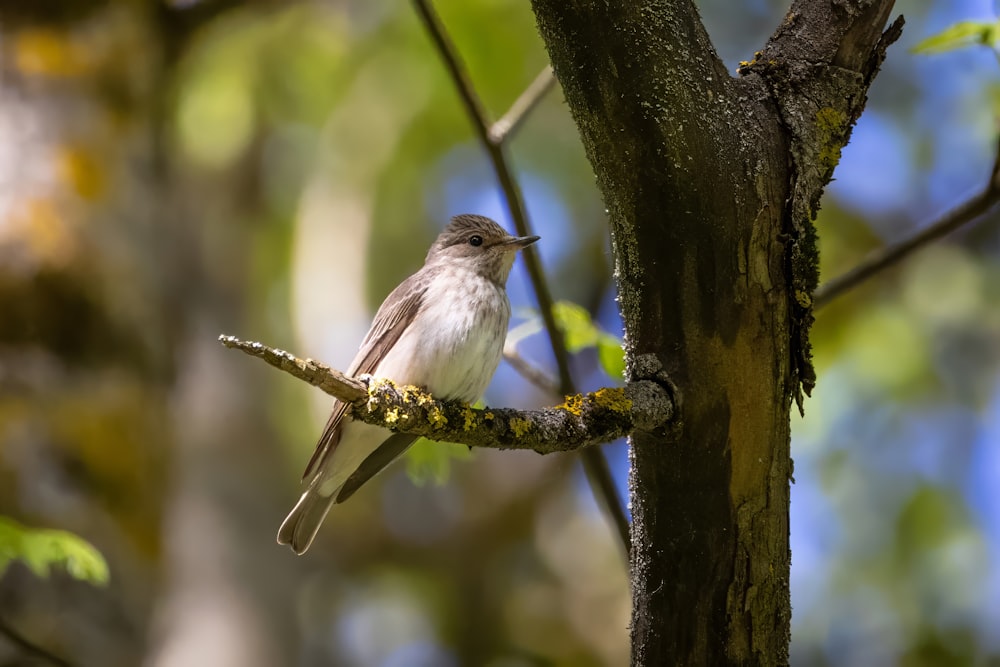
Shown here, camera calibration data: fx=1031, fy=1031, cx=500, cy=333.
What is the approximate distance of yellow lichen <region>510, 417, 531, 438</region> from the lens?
2402 millimetres

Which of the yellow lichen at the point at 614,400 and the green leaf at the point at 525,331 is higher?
the green leaf at the point at 525,331

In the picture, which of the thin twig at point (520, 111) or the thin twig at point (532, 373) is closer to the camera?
the thin twig at point (520, 111)

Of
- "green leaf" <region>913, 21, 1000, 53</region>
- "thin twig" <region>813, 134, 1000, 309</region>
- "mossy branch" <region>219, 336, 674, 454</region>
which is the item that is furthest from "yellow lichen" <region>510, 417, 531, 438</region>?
"green leaf" <region>913, 21, 1000, 53</region>

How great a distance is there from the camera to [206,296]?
7621mm

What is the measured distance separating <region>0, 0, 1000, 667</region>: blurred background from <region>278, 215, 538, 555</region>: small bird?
1.80m

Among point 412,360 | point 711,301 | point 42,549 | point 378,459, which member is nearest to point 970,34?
point 711,301

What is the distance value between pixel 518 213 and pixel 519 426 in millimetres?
1579

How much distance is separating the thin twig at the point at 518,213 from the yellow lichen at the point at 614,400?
1.18 m

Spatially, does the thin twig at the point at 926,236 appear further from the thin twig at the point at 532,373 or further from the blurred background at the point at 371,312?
the blurred background at the point at 371,312

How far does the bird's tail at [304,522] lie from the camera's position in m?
3.81

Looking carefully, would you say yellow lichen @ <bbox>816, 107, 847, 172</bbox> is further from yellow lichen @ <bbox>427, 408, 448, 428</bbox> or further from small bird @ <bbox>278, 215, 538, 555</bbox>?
small bird @ <bbox>278, 215, 538, 555</bbox>

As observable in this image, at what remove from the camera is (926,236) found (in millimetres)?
3646

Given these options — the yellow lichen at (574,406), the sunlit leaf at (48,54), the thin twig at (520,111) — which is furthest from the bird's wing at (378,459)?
the sunlit leaf at (48,54)

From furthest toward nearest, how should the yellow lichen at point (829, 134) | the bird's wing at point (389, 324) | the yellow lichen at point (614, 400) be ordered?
the bird's wing at point (389, 324)
the yellow lichen at point (829, 134)
the yellow lichen at point (614, 400)
